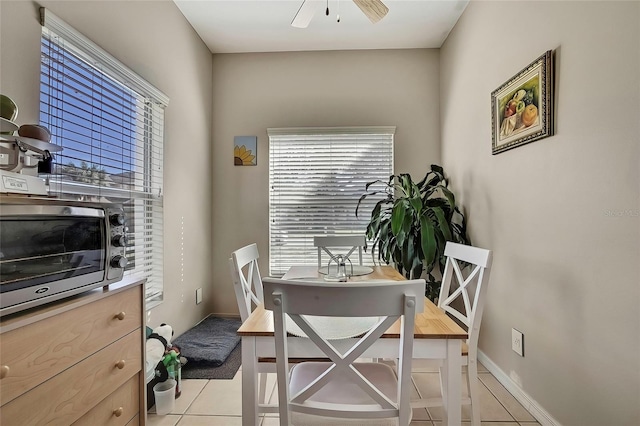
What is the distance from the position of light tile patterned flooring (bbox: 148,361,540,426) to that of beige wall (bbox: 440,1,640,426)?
15 centimetres

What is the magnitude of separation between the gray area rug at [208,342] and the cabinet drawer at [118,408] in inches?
41.8

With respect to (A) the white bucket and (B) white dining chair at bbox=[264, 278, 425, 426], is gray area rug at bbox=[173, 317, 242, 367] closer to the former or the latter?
(A) the white bucket

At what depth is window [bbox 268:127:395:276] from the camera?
3328 millimetres

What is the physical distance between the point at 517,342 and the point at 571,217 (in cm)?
90

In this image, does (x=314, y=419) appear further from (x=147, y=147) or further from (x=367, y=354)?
(x=147, y=147)

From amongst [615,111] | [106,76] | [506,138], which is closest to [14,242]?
[106,76]

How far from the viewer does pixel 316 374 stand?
4.44 feet

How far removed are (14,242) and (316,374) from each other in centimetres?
112

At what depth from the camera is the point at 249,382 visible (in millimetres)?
1165

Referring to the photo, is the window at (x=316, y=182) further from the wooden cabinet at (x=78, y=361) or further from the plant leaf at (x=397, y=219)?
the wooden cabinet at (x=78, y=361)

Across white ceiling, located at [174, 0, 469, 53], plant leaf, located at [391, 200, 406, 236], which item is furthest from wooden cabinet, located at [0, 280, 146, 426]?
white ceiling, located at [174, 0, 469, 53]

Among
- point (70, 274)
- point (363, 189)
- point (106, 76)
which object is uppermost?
point (106, 76)

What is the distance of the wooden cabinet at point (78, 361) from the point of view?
33.3 inches

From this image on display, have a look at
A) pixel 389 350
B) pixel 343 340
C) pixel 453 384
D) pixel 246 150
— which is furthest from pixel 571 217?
pixel 246 150
